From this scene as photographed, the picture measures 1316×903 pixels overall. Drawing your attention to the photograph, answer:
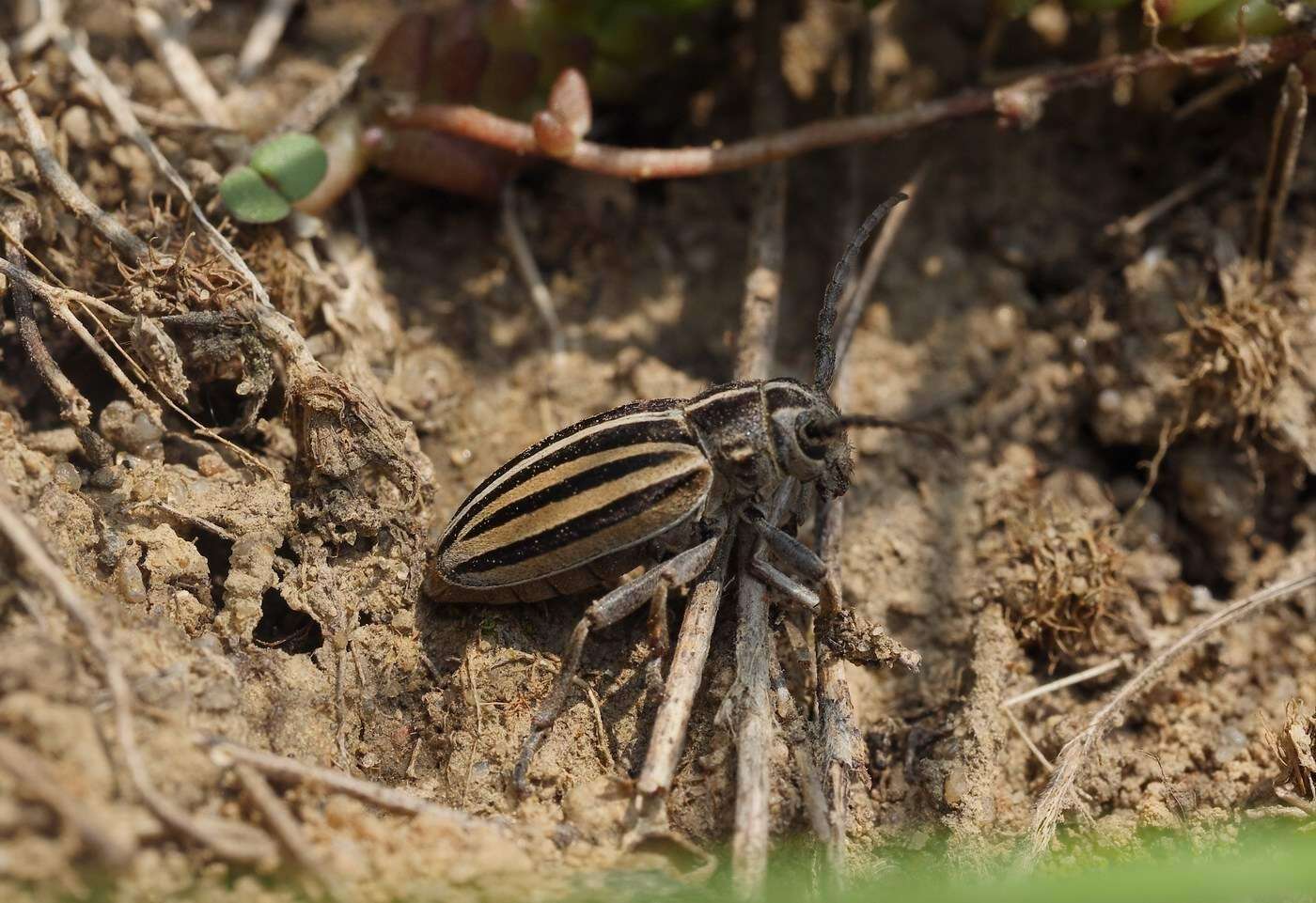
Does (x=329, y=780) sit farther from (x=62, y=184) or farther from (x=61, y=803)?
(x=62, y=184)

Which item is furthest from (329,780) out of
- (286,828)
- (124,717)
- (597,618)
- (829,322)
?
(829,322)

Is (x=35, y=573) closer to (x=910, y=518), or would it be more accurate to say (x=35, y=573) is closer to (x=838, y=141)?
(x=910, y=518)

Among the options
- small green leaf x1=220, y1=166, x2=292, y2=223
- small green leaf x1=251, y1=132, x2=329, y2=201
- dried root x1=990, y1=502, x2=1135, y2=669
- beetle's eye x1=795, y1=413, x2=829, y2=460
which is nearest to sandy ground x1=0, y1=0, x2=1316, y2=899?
dried root x1=990, y1=502, x2=1135, y2=669

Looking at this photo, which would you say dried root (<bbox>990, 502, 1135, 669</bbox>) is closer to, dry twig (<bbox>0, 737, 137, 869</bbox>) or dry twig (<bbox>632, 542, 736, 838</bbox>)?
dry twig (<bbox>632, 542, 736, 838</bbox>)

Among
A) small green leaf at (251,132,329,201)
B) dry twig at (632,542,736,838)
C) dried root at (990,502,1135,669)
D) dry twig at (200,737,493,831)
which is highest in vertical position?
small green leaf at (251,132,329,201)

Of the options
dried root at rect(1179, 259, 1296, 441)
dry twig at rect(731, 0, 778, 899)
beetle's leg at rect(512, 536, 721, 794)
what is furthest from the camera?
dried root at rect(1179, 259, 1296, 441)

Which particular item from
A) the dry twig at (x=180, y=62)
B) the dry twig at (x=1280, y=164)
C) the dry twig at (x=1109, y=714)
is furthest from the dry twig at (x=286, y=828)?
the dry twig at (x=1280, y=164)
